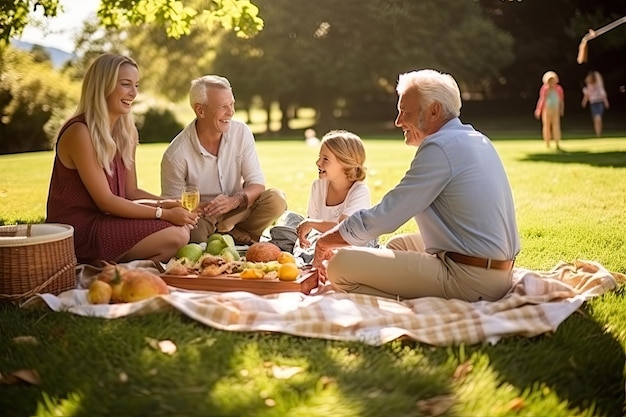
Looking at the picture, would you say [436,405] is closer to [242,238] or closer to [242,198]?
[242,198]

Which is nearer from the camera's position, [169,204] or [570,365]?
[570,365]

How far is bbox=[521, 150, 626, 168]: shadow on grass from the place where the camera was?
41.3 ft

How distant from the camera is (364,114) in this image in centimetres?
3616

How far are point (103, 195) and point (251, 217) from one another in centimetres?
148

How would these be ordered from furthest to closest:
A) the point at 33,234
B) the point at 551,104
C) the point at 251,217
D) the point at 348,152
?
the point at 551,104
the point at 251,217
the point at 348,152
the point at 33,234

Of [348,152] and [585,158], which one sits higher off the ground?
[348,152]

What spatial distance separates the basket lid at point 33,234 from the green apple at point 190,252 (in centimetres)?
76

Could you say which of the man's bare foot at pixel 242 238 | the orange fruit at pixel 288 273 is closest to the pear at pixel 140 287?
the orange fruit at pixel 288 273

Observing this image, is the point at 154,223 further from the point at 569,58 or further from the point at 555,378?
the point at 569,58

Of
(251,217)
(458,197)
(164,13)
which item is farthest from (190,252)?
(164,13)

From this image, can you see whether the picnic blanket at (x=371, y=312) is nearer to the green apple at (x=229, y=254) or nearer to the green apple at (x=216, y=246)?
the green apple at (x=229, y=254)

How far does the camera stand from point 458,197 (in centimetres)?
425

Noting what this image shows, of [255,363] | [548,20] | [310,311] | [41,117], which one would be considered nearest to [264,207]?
[310,311]

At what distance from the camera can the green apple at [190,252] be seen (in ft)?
17.2
